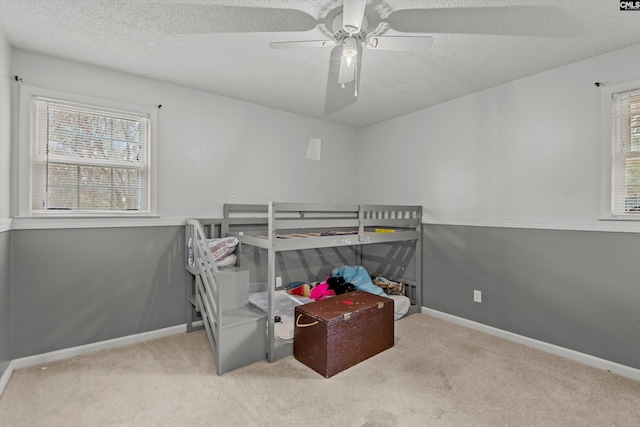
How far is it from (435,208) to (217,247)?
2.41m

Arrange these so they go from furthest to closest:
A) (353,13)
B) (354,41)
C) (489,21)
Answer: (489,21)
(354,41)
(353,13)

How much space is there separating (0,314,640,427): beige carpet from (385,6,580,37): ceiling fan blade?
7.94ft

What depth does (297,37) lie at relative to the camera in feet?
7.22

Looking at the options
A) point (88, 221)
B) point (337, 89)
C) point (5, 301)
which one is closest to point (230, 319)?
point (88, 221)

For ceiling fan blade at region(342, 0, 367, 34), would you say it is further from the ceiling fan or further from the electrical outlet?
the electrical outlet

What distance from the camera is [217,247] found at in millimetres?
2850

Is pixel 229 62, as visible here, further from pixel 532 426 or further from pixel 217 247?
pixel 532 426

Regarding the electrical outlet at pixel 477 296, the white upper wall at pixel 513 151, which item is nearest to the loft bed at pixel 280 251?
the white upper wall at pixel 513 151

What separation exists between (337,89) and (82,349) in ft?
10.7

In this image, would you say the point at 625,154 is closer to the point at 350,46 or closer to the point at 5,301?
Answer: the point at 350,46

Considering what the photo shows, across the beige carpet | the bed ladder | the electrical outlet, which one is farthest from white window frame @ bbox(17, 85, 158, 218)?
the electrical outlet

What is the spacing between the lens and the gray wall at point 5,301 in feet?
6.99

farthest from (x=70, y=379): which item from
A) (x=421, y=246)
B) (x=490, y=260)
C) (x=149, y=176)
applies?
(x=490, y=260)

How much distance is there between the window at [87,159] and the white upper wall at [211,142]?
142 mm
